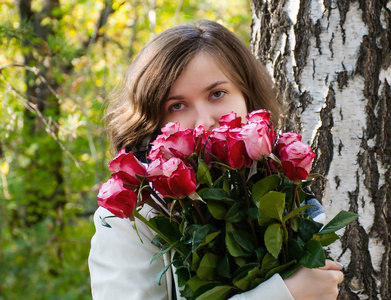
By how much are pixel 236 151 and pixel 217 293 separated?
37 cm

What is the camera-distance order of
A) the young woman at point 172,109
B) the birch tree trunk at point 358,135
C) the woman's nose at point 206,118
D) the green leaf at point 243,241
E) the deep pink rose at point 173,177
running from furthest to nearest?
the birch tree trunk at point 358,135 < the woman's nose at point 206,118 < the young woman at point 172,109 < the green leaf at point 243,241 < the deep pink rose at point 173,177

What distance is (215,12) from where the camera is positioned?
7.08 metres

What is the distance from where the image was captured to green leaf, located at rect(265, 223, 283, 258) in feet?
3.47

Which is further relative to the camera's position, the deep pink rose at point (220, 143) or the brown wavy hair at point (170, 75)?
the brown wavy hair at point (170, 75)

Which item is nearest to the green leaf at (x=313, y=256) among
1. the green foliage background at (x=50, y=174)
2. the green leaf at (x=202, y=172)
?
the green leaf at (x=202, y=172)

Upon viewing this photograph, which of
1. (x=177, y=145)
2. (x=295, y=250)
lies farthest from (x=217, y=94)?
(x=295, y=250)

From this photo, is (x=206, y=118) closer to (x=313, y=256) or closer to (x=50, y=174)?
(x=313, y=256)

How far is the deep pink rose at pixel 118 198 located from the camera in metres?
1.04

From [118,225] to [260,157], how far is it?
0.58 meters

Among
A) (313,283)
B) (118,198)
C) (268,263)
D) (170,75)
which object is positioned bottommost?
(313,283)

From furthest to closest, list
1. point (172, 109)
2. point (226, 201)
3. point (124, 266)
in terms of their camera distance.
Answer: point (172, 109) → point (124, 266) → point (226, 201)

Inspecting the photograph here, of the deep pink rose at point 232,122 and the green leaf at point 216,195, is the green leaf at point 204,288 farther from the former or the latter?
the deep pink rose at point 232,122

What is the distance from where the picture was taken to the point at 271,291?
114 centimetres

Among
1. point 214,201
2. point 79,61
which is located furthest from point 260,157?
point 79,61
